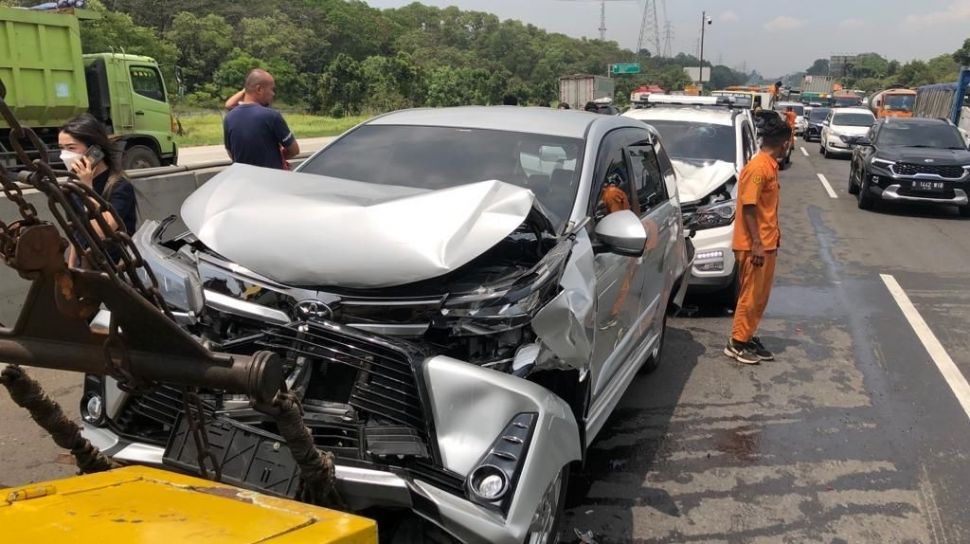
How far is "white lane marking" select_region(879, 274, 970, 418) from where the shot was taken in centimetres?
520

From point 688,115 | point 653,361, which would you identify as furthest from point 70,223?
point 688,115

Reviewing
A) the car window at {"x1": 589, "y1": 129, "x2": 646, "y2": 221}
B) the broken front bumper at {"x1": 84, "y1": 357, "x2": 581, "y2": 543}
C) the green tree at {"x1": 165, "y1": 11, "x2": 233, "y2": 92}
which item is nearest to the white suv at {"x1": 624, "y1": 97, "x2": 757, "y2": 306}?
the car window at {"x1": 589, "y1": 129, "x2": 646, "y2": 221}

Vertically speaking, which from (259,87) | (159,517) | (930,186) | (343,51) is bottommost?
(930,186)

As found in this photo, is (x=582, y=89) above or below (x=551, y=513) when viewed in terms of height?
above

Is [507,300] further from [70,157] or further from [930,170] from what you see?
[930,170]

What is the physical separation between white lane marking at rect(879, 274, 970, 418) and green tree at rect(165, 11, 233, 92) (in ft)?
203

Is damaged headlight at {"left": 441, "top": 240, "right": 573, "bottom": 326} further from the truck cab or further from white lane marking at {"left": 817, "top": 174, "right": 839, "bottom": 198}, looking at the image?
white lane marking at {"left": 817, "top": 174, "right": 839, "bottom": 198}

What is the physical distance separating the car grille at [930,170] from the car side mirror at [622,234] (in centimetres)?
1141

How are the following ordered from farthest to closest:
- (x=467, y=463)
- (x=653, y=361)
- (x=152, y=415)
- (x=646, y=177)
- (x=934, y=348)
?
1. (x=934, y=348)
2. (x=653, y=361)
3. (x=646, y=177)
4. (x=152, y=415)
5. (x=467, y=463)

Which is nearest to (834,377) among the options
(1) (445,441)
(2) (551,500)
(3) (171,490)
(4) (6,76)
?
(2) (551,500)

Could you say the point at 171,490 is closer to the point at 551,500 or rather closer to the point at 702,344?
the point at 551,500

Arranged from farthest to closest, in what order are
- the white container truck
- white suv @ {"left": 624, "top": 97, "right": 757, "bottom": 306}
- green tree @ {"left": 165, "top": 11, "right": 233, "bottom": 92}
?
green tree @ {"left": 165, "top": 11, "right": 233, "bottom": 92} < the white container truck < white suv @ {"left": 624, "top": 97, "right": 757, "bottom": 306}

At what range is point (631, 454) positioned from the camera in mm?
4199

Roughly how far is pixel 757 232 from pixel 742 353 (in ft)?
3.04
